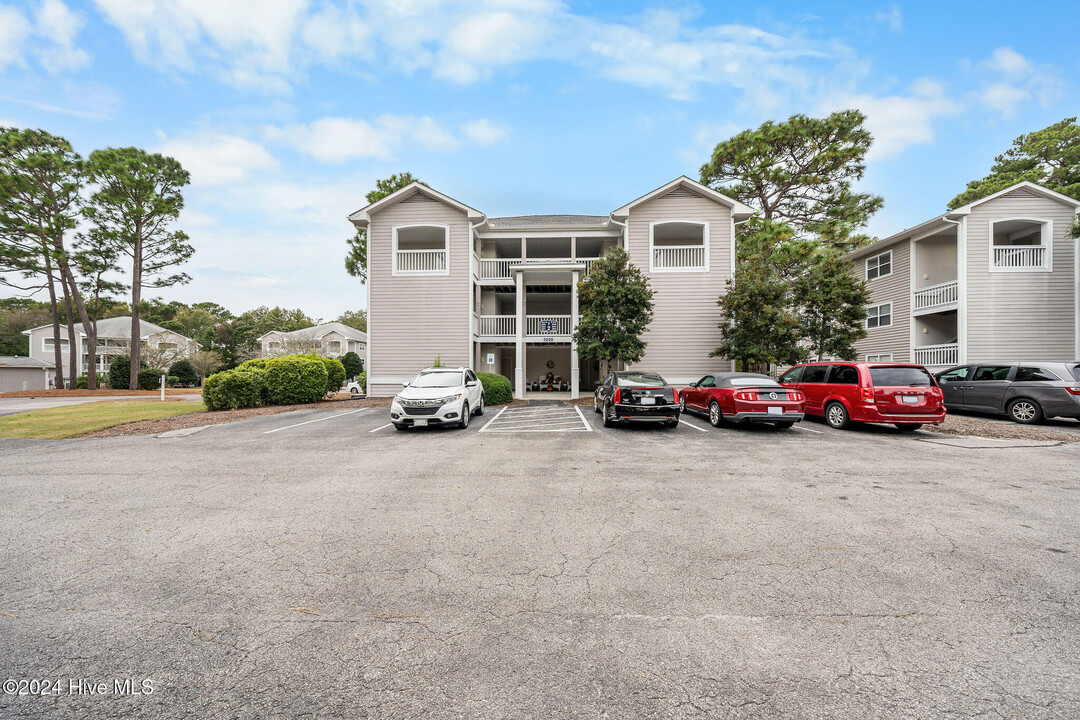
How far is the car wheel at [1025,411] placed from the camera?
10781 millimetres

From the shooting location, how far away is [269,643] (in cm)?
246

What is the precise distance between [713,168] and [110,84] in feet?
87.9

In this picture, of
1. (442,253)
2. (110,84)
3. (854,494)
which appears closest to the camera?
(854,494)

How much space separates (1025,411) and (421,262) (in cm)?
2009

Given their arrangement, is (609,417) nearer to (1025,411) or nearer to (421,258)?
(1025,411)

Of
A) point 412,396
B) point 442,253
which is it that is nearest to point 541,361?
point 442,253

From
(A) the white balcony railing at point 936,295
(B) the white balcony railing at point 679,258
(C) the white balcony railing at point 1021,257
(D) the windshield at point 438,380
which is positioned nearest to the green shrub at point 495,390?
(D) the windshield at point 438,380

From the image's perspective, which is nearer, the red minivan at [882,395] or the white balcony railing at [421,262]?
the red minivan at [882,395]

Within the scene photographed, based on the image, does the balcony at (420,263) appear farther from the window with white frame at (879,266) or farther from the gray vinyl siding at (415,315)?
the window with white frame at (879,266)

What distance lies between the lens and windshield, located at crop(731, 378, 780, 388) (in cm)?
997

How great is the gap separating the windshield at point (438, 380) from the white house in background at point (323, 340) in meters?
35.7

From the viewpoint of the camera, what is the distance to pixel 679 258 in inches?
721

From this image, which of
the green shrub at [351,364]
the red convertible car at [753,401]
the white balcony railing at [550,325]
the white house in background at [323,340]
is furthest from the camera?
the white house in background at [323,340]

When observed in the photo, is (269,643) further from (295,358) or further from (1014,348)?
(1014,348)
